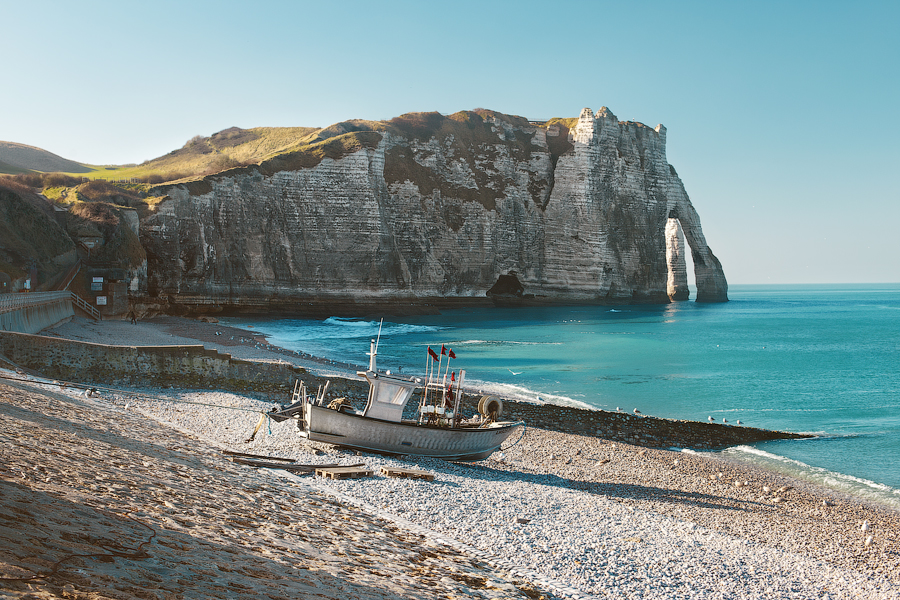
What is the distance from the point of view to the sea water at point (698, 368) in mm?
19219

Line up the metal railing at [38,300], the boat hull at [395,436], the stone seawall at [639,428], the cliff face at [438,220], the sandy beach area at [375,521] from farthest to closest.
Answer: the cliff face at [438,220], the metal railing at [38,300], the stone seawall at [639,428], the boat hull at [395,436], the sandy beach area at [375,521]

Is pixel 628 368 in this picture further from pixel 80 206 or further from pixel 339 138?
pixel 339 138

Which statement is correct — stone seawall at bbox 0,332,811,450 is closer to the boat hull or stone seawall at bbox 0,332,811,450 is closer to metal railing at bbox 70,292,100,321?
the boat hull

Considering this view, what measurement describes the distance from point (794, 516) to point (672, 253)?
295ft

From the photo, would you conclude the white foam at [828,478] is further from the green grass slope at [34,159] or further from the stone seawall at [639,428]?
the green grass slope at [34,159]

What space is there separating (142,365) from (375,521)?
1462cm

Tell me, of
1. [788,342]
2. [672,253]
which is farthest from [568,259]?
[788,342]

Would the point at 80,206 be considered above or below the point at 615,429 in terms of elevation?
above

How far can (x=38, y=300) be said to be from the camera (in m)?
28.0

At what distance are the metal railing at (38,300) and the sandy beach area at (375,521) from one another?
9.35 metres

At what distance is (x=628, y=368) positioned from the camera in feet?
117

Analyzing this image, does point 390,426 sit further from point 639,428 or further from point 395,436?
point 639,428

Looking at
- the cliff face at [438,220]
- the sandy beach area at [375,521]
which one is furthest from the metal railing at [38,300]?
the cliff face at [438,220]

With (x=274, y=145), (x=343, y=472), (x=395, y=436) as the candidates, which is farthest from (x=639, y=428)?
(x=274, y=145)
